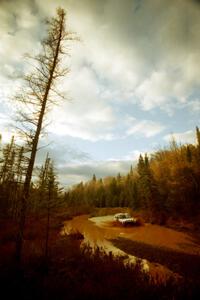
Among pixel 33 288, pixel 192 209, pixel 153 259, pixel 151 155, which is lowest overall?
pixel 153 259

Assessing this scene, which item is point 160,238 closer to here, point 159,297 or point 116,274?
point 116,274

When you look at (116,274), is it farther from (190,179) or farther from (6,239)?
(190,179)

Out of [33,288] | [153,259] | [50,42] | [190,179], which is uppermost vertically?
[50,42]

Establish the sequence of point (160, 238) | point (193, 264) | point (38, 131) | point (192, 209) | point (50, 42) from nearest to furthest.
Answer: point (38, 131) < point (50, 42) < point (193, 264) < point (160, 238) < point (192, 209)

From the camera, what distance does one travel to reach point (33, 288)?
21.1 ft

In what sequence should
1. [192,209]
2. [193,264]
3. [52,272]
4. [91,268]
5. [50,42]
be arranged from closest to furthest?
1. [52,272]
2. [91,268]
3. [50,42]
4. [193,264]
5. [192,209]

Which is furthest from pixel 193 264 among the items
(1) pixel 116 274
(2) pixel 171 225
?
(2) pixel 171 225

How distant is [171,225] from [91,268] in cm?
2889

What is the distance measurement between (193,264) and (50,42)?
17374 millimetres

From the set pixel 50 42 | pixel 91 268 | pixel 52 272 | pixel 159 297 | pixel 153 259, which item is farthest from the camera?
pixel 153 259

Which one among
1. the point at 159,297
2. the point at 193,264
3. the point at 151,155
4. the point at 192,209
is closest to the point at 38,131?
the point at 159,297

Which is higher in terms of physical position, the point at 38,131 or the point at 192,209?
the point at 38,131

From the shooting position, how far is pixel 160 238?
25.1m

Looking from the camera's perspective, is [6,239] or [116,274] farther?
[6,239]
